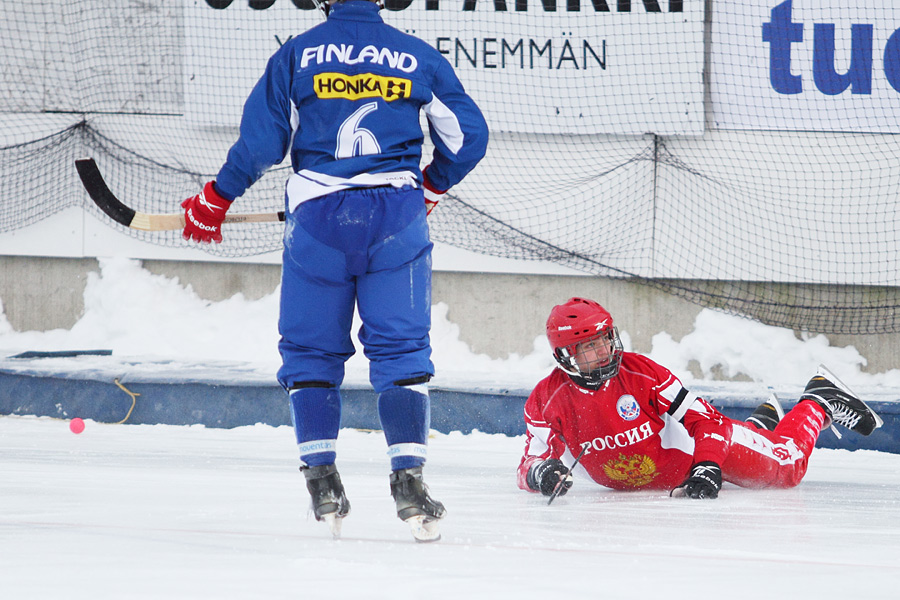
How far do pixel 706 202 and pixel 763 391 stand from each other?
1.41 m

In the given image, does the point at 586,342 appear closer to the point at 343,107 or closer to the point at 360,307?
the point at 360,307

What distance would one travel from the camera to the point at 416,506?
2027 millimetres

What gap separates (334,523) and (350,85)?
941mm

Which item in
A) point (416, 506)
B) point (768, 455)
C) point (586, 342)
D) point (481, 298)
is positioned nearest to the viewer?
point (416, 506)

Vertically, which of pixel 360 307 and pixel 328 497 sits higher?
pixel 360 307

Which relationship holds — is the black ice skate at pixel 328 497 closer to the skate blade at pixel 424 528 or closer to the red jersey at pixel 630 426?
the skate blade at pixel 424 528

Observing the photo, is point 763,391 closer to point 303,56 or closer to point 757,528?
point 757,528

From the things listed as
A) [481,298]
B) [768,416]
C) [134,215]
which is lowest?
[768,416]

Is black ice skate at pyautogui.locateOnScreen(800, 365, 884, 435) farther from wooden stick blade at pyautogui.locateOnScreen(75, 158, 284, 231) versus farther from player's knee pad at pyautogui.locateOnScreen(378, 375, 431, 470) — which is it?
wooden stick blade at pyautogui.locateOnScreen(75, 158, 284, 231)

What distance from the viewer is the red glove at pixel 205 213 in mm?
2271

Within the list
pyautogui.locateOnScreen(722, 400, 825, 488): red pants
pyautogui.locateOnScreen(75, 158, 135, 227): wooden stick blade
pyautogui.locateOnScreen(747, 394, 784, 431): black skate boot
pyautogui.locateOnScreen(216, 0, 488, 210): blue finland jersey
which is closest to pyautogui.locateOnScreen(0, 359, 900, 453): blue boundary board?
pyautogui.locateOnScreen(747, 394, 784, 431): black skate boot

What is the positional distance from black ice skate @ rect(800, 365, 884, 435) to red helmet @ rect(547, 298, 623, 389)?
113 centimetres

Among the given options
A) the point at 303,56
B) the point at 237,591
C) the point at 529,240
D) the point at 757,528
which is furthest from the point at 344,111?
the point at 529,240

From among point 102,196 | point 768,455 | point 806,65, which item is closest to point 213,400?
point 102,196
